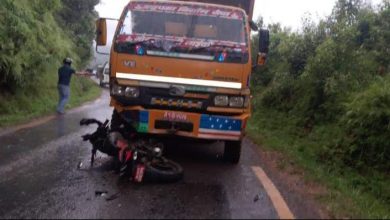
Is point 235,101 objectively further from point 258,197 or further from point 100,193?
point 100,193

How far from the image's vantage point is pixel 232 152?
744 centimetres

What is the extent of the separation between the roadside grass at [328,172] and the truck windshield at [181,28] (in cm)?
211

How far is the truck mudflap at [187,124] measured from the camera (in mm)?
6676

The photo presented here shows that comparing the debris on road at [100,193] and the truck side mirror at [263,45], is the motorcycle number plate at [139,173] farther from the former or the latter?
the truck side mirror at [263,45]

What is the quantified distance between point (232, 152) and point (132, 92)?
1.81 metres

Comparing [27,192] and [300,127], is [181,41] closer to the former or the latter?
[27,192]

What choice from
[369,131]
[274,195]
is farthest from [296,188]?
[369,131]

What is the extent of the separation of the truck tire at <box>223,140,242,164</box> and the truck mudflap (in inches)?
21.9

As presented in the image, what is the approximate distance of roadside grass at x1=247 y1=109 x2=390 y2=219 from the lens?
539 cm

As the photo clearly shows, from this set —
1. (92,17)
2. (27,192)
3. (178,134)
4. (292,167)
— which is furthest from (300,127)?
(92,17)

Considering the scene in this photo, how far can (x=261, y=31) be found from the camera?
7676 millimetres

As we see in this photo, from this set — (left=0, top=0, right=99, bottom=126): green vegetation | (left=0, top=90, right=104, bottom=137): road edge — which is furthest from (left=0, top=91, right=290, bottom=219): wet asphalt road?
(left=0, top=0, right=99, bottom=126): green vegetation

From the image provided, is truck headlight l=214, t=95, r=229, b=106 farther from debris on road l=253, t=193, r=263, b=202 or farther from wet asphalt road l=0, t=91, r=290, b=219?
debris on road l=253, t=193, r=263, b=202

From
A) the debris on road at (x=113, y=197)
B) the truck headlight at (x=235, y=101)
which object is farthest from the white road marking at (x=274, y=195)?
the debris on road at (x=113, y=197)
